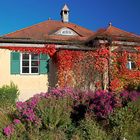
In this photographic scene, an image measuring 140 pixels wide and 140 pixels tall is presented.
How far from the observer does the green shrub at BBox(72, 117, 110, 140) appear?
8.70 m

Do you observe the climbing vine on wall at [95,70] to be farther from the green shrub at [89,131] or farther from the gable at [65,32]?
the green shrub at [89,131]

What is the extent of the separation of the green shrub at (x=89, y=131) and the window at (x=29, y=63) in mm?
12249

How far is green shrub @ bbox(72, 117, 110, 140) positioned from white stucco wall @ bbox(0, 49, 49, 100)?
11896 millimetres

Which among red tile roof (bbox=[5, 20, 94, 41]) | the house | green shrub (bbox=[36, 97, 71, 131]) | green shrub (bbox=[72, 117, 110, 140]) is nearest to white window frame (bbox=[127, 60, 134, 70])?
the house

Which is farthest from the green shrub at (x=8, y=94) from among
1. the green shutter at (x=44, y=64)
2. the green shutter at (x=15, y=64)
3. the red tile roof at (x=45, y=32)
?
the red tile roof at (x=45, y=32)

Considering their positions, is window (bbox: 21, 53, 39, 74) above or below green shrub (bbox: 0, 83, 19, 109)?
above

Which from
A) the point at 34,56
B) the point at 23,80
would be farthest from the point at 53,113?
the point at 34,56

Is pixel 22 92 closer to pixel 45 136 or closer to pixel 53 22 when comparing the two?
pixel 53 22

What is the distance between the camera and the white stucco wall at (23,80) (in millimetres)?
20766

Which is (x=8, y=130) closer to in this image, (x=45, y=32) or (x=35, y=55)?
(x=35, y=55)

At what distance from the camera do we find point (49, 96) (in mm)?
10422

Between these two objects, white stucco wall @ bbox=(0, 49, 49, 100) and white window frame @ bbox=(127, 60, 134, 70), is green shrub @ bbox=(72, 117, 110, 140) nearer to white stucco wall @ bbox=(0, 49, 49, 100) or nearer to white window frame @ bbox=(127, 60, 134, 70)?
white stucco wall @ bbox=(0, 49, 49, 100)

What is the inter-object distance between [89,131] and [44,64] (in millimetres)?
12842

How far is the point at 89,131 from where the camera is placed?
8898 mm
